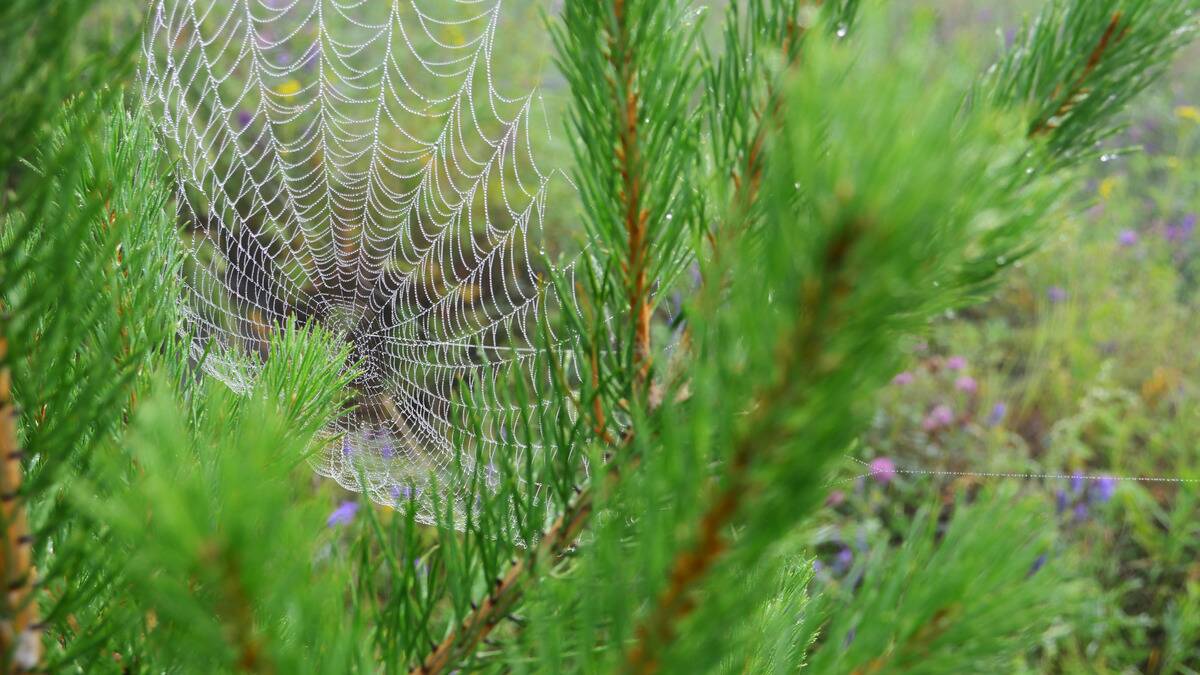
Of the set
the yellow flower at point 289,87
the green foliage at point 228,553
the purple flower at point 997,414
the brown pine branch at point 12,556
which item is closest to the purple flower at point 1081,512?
the purple flower at point 997,414

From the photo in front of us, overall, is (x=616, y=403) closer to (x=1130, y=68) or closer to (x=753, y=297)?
(x=753, y=297)

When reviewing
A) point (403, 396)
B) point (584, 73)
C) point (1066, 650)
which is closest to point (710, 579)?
A: point (584, 73)

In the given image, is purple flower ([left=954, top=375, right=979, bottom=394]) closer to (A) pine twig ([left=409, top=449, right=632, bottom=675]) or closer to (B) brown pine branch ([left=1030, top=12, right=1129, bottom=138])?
(B) brown pine branch ([left=1030, top=12, right=1129, bottom=138])

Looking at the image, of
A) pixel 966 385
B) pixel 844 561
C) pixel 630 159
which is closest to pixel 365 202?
pixel 844 561

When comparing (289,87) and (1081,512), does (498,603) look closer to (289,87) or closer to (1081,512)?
(1081,512)

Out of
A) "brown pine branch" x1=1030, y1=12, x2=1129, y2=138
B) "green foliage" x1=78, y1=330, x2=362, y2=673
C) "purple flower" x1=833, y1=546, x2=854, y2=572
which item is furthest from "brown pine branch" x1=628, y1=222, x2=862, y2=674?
"purple flower" x1=833, y1=546, x2=854, y2=572

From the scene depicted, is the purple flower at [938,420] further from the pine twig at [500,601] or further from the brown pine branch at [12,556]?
the brown pine branch at [12,556]
